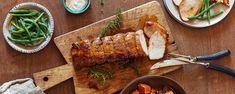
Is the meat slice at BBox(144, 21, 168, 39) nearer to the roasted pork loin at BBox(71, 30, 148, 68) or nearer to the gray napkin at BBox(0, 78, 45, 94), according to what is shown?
the roasted pork loin at BBox(71, 30, 148, 68)

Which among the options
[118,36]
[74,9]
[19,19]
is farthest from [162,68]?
[19,19]

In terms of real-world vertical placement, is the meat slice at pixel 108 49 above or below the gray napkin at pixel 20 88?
above

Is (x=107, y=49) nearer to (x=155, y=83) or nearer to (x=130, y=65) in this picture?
(x=130, y=65)

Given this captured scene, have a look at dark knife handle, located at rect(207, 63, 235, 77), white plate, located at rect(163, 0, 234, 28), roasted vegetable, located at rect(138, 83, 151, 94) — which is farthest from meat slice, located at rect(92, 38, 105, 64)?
dark knife handle, located at rect(207, 63, 235, 77)

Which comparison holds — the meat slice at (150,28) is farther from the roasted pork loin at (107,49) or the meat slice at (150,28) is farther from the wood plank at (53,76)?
the wood plank at (53,76)

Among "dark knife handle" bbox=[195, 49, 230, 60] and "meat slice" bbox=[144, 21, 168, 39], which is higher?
"meat slice" bbox=[144, 21, 168, 39]

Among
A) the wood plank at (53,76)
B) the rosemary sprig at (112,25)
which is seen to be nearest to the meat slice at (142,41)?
the rosemary sprig at (112,25)
